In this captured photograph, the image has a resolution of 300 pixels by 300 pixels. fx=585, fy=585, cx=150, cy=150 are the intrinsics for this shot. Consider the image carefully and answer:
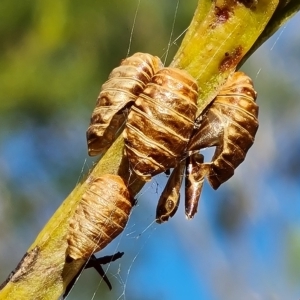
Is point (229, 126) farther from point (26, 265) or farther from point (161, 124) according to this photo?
point (26, 265)

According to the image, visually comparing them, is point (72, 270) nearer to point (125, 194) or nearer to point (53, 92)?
point (125, 194)

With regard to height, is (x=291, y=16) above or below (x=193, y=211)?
above

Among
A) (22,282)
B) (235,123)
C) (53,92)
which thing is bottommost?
(22,282)

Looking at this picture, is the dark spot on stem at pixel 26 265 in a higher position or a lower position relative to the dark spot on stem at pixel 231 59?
lower

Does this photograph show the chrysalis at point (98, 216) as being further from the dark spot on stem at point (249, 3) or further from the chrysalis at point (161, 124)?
the dark spot on stem at point (249, 3)

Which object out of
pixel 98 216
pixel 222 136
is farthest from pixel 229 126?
pixel 98 216

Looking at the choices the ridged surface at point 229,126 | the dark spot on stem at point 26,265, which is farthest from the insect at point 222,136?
the dark spot on stem at point 26,265

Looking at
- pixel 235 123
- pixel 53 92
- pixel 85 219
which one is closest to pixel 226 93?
pixel 235 123
